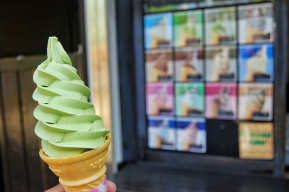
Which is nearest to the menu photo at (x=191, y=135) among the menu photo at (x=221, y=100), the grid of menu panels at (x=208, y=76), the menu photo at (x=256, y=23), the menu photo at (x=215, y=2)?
the grid of menu panels at (x=208, y=76)

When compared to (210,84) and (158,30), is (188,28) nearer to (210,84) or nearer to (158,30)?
(158,30)

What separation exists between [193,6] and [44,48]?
1181mm

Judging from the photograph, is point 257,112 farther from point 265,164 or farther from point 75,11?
point 75,11

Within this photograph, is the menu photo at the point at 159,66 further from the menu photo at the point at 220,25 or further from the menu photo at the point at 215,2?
the menu photo at the point at 215,2

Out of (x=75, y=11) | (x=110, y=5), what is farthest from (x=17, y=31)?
(x=110, y=5)

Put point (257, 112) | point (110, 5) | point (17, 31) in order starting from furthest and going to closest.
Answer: point (110, 5) → point (257, 112) → point (17, 31)

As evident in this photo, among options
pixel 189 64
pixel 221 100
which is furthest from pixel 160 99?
pixel 221 100

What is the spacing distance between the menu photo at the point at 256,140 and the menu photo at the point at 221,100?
136 millimetres

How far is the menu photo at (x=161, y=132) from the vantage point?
249cm

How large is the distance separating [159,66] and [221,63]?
49 centimetres

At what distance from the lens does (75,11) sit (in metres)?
2.12

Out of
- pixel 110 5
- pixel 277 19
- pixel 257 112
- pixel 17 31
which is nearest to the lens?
pixel 17 31

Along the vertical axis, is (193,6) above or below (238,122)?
above

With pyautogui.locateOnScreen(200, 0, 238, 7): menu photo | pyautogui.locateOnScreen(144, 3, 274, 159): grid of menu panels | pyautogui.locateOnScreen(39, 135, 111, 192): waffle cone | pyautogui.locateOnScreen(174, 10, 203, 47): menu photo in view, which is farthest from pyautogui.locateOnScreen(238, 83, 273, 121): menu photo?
pyautogui.locateOnScreen(39, 135, 111, 192): waffle cone
